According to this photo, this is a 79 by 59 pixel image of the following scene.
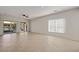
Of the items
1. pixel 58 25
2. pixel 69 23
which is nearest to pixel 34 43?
pixel 58 25

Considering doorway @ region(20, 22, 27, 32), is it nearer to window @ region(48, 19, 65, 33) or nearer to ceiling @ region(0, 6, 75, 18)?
ceiling @ region(0, 6, 75, 18)

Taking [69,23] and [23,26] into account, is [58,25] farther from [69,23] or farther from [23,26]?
[23,26]

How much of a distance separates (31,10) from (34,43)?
0.85 meters

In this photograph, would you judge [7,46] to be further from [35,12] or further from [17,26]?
[35,12]

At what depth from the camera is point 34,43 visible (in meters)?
2.54

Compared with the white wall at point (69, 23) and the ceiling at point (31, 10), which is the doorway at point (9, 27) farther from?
the white wall at point (69, 23)

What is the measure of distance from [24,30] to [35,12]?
0.58 metres

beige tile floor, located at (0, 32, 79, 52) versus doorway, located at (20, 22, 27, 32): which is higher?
doorway, located at (20, 22, 27, 32)

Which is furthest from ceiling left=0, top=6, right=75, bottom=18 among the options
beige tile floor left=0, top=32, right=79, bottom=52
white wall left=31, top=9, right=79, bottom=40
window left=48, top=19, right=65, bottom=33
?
beige tile floor left=0, top=32, right=79, bottom=52

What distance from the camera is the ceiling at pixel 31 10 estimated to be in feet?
7.47

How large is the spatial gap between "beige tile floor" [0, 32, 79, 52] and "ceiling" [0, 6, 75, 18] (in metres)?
0.55

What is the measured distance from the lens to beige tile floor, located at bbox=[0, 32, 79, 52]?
2352 millimetres

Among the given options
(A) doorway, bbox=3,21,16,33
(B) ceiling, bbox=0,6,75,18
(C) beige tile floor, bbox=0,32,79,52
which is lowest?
(C) beige tile floor, bbox=0,32,79,52
